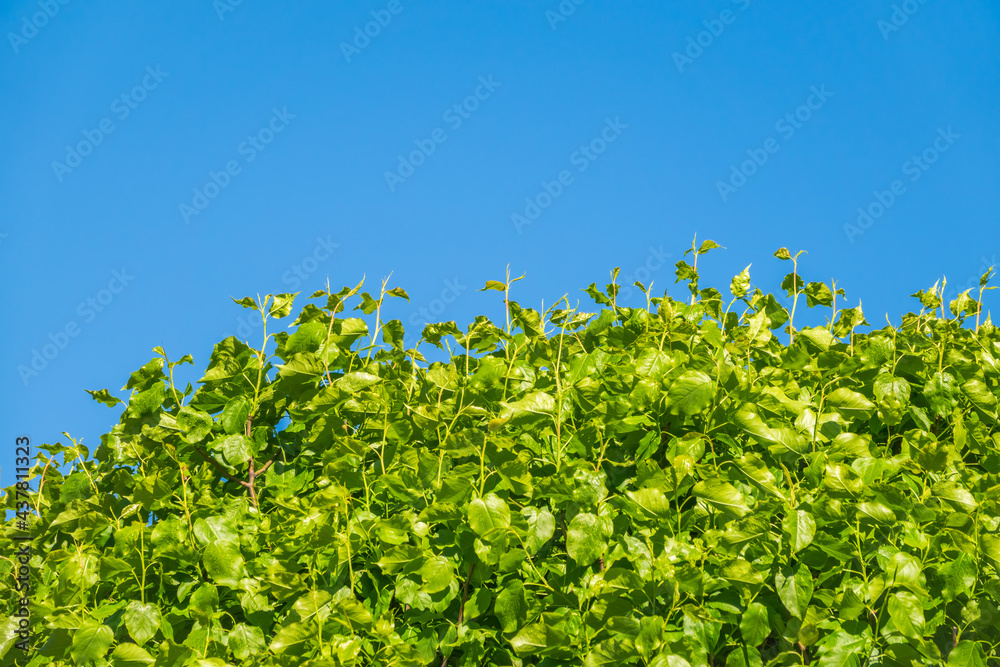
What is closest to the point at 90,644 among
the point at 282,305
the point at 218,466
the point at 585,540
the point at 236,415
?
the point at 218,466

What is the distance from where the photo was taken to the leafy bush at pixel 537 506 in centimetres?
244

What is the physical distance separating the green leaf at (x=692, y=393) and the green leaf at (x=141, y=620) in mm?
1919

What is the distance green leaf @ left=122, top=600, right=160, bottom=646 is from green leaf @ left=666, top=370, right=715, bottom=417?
1.92m

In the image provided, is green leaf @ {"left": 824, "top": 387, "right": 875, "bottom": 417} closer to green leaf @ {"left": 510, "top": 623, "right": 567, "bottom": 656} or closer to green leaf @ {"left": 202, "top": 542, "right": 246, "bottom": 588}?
green leaf @ {"left": 510, "top": 623, "right": 567, "bottom": 656}

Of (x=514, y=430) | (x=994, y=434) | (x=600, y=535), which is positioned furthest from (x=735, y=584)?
(x=994, y=434)

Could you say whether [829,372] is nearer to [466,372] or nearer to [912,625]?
[912,625]

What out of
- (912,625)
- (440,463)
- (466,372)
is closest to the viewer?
(912,625)

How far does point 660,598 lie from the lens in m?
2.43

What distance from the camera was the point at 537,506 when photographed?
8.74ft

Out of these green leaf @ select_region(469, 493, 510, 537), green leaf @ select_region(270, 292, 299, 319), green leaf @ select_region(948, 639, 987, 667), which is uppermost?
green leaf @ select_region(270, 292, 299, 319)

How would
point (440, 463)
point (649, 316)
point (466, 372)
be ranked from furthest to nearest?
1. point (649, 316)
2. point (466, 372)
3. point (440, 463)

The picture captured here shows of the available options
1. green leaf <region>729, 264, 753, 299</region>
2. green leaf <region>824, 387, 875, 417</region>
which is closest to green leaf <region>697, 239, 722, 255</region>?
green leaf <region>729, 264, 753, 299</region>

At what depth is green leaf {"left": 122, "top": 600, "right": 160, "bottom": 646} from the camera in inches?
106

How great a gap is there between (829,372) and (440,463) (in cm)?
165
